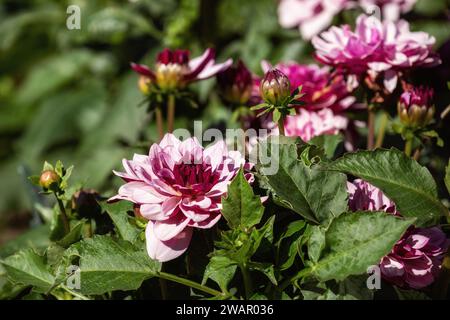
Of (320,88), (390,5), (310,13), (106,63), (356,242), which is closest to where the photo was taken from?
(356,242)

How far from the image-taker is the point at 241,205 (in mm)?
763

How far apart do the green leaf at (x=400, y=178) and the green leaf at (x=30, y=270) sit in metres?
0.35

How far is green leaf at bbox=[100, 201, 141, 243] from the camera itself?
0.86 m

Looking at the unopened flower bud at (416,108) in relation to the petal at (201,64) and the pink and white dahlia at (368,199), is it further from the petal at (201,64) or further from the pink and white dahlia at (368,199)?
the petal at (201,64)

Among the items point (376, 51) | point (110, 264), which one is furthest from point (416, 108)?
point (110, 264)

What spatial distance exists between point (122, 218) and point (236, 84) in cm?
30

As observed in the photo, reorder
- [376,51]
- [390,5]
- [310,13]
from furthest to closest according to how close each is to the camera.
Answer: [310,13] < [390,5] < [376,51]

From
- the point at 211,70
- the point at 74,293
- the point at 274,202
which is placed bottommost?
the point at 74,293

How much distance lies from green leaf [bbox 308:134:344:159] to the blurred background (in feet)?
1.22

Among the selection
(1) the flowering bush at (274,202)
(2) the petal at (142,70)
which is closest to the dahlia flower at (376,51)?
(1) the flowering bush at (274,202)

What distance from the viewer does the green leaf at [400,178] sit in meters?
0.78

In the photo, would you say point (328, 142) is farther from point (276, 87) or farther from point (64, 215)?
point (64, 215)

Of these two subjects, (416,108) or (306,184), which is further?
(416,108)
